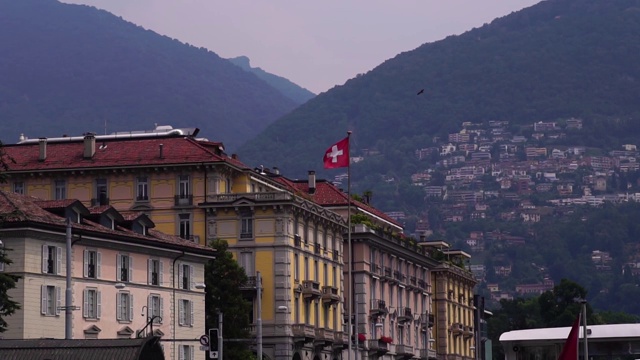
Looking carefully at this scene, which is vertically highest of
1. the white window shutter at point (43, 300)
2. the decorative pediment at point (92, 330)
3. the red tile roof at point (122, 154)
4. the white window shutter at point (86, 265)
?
the red tile roof at point (122, 154)

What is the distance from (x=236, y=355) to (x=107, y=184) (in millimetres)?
23936

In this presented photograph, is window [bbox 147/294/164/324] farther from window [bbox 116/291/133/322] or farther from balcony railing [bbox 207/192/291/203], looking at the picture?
balcony railing [bbox 207/192/291/203]

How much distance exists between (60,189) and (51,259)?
37485 mm

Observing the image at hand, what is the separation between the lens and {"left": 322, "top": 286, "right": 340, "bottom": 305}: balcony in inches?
5818

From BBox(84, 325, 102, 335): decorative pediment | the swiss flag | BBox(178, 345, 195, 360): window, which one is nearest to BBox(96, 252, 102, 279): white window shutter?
BBox(84, 325, 102, 335): decorative pediment

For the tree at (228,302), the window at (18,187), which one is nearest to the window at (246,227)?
the tree at (228,302)

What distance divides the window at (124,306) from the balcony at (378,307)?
50152 millimetres

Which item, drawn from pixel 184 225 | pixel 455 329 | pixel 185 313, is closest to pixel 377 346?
pixel 184 225

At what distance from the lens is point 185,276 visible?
A: 120 m

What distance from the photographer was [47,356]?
59312 mm

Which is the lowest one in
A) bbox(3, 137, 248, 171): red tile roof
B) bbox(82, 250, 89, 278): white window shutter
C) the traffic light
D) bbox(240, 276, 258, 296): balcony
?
the traffic light

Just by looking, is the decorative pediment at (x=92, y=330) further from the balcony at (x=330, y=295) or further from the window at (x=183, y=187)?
the balcony at (x=330, y=295)

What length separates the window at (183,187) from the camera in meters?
140

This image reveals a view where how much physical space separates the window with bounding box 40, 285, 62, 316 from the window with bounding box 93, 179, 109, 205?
35229 mm
